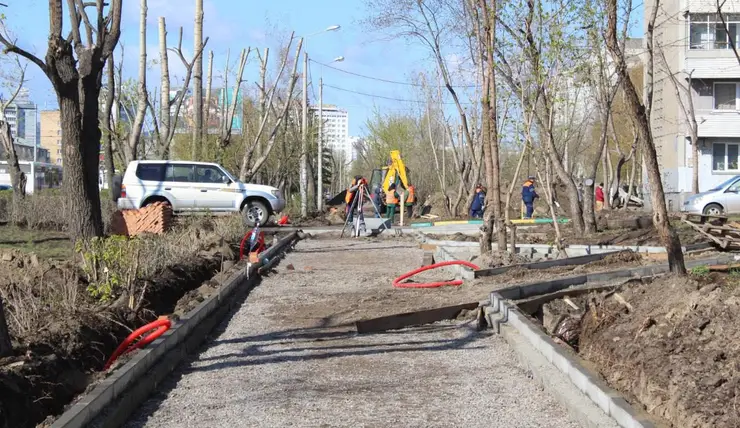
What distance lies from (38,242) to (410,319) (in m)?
11.3

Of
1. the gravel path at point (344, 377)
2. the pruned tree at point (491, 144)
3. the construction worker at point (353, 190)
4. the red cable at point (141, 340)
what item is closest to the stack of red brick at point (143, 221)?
Answer: the construction worker at point (353, 190)

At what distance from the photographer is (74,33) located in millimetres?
15266

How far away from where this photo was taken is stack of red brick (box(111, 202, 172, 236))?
68.3 feet

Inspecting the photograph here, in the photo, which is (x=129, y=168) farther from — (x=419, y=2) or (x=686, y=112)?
(x=686, y=112)

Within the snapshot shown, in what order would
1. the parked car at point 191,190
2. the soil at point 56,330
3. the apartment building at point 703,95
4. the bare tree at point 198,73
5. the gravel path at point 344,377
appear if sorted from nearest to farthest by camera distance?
the soil at point 56,330
the gravel path at point 344,377
the parked car at point 191,190
the bare tree at point 198,73
the apartment building at point 703,95

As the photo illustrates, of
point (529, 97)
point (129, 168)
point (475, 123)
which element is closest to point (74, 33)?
point (529, 97)

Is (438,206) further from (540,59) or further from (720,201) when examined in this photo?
(540,59)

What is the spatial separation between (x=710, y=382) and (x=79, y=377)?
4.41 meters

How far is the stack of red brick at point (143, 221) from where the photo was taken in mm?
20828

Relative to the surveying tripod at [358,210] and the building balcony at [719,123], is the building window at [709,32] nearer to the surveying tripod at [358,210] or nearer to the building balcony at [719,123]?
the building balcony at [719,123]

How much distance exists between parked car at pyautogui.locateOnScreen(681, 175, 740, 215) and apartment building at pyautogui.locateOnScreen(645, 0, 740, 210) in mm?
8633

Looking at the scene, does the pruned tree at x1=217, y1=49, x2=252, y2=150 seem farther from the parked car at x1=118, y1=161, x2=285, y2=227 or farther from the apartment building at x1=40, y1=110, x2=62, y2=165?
the apartment building at x1=40, y1=110, x2=62, y2=165

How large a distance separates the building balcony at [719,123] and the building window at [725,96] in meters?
1.02

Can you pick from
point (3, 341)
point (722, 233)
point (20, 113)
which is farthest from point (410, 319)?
point (20, 113)
